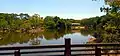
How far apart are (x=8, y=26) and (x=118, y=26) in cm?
12483

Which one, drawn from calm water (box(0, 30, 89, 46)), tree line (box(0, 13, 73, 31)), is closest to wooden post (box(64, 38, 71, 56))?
calm water (box(0, 30, 89, 46))

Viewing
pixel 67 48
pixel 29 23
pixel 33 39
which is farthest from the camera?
pixel 29 23

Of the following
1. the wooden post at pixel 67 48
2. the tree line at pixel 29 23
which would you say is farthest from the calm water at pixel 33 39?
the wooden post at pixel 67 48

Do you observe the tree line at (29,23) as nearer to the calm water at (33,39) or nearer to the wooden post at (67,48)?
the calm water at (33,39)

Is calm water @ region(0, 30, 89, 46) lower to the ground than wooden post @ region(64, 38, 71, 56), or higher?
lower

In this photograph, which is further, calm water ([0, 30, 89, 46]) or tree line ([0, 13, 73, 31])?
tree line ([0, 13, 73, 31])

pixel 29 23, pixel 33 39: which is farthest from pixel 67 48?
pixel 29 23

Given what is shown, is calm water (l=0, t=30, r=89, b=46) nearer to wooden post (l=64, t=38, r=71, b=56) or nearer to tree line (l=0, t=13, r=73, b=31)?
tree line (l=0, t=13, r=73, b=31)

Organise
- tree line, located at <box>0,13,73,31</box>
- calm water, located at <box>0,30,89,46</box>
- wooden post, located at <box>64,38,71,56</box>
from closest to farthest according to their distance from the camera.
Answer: wooden post, located at <box>64,38,71,56</box>
calm water, located at <box>0,30,89,46</box>
tree line, located at <box>0,13,73,31</box>

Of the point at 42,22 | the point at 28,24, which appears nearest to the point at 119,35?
the point at 28,24

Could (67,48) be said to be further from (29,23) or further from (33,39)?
(29,23)

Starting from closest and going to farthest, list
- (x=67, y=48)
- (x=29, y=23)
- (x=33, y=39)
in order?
(x=67, y=48), (x=33, y=39), (x=29, y=23)

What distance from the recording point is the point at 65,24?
→ 580 ft

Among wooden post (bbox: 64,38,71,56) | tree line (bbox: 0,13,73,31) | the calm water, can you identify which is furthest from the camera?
tree line (bbox: 0,13,73,31)
